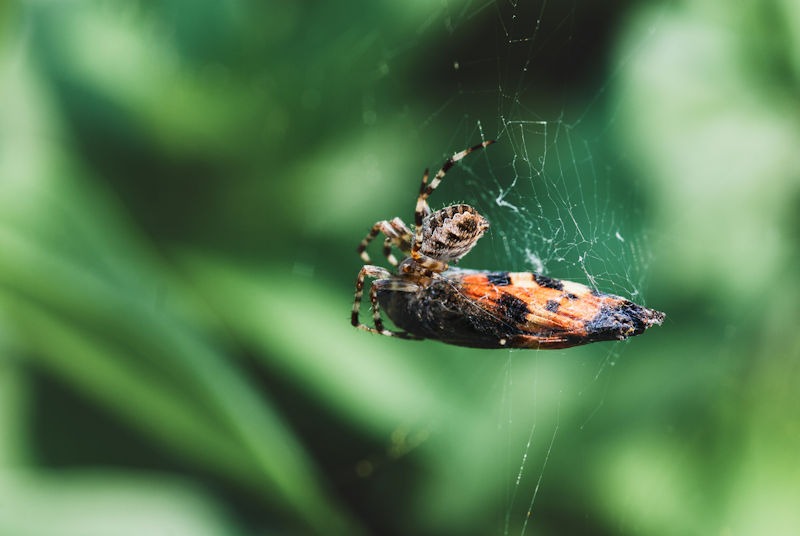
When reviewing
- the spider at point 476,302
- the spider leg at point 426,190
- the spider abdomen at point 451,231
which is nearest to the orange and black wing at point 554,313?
the spider at point 476,302

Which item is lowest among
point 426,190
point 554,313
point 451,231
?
point 554,313

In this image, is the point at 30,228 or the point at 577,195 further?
the point at 30,228

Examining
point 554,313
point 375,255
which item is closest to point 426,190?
point 375,255

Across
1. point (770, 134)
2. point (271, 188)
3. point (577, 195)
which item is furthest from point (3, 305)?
point (770, 134)

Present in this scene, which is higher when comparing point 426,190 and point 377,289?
point 426,190

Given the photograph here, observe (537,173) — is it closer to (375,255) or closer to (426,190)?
(426,190)

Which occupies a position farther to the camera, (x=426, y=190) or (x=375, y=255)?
(x=375, y=255)

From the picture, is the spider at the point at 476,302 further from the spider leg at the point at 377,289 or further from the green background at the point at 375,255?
the green background at the point at 375,255

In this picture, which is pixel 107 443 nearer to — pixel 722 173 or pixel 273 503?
pixel 273 503
